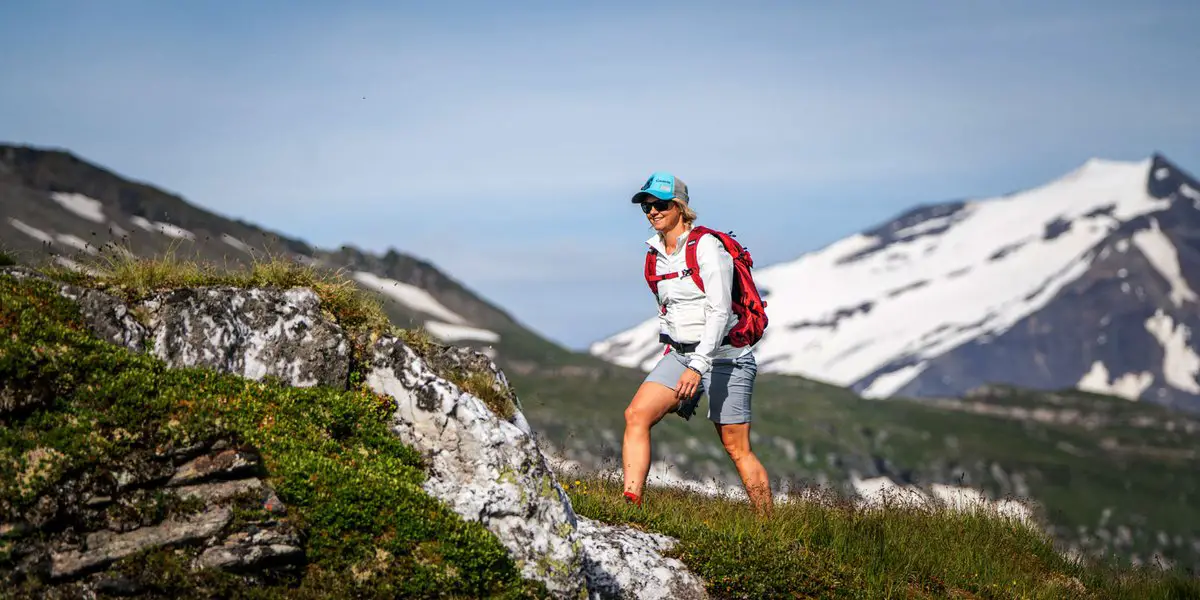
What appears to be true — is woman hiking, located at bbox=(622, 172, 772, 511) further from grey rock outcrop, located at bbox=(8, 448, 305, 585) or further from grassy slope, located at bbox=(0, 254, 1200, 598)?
grey rock outcrop, located at bbox=(8, 448, 305, 585)

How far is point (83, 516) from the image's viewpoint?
22.1 feet

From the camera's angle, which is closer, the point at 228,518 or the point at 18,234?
the point at 228,518

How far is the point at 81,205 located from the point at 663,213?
168 m

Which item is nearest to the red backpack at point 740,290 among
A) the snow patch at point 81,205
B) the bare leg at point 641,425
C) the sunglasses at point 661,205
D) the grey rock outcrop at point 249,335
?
the sunglasses at point 661,205

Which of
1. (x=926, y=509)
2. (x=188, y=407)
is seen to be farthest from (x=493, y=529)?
(x=926, y=509)

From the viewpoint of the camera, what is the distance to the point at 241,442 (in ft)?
24.8

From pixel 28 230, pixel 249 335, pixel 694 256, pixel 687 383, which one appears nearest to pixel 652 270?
pixel 694 256

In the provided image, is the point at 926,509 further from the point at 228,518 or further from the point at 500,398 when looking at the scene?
the point at 228,518

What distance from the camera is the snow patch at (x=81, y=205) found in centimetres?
15338

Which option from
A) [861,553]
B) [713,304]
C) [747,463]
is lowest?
[861,553]

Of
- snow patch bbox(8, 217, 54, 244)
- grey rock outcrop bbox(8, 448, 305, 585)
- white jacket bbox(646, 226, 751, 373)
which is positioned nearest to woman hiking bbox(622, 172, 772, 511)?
white jacket bbox(646, 226, 751, 373)

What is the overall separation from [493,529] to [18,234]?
13863cm

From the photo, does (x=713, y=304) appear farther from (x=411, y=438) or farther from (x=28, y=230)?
(x=28, y=230)

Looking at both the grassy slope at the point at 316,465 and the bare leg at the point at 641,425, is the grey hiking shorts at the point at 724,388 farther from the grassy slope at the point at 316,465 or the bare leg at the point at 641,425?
the grassy slope at the point at 316,465
